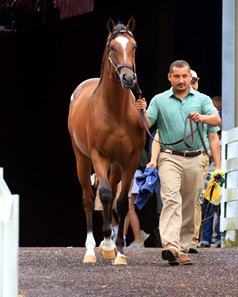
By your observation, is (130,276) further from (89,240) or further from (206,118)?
(89,240)

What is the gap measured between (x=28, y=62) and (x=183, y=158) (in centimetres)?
1260

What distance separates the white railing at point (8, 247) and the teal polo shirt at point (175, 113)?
625 centimetres

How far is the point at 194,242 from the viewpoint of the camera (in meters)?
13.5

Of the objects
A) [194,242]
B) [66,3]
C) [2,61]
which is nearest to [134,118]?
[194,242]

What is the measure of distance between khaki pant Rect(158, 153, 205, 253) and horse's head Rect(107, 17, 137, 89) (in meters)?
0.97

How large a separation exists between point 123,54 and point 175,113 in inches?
30.5

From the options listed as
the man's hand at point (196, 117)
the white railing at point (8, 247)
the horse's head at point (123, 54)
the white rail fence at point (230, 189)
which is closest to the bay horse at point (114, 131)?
the horse's head at point (123, 54)

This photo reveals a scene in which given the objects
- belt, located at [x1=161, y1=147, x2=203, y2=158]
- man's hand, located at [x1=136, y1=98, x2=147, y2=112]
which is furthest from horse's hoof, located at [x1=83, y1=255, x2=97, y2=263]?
man's hand, located at [x1=136, y1=98, x2=147, y2=112]

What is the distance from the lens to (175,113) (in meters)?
11.1

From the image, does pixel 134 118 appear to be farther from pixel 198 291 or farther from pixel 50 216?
pixel 50 216

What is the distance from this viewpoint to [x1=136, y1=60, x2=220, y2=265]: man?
10953mm

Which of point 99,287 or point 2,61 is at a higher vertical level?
point 2,61

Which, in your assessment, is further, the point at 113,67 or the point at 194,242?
the point at 194,242

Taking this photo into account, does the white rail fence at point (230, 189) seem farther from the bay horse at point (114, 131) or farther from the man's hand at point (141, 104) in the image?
the man's hand at point (141, 104)
